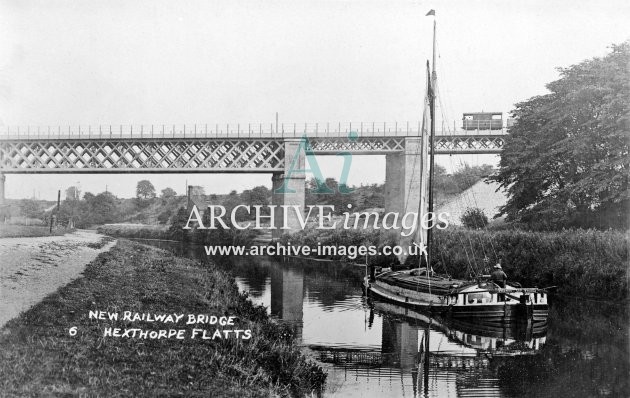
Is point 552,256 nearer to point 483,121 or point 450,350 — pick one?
point 450,350

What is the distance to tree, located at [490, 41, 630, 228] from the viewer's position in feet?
95.3

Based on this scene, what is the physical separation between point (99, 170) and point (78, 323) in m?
44.8

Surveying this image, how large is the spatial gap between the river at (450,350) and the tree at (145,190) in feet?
88.7

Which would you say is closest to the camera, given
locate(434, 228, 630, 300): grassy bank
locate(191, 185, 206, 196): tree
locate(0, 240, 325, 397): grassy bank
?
locate(0, 240, 325, 397): grassy bank

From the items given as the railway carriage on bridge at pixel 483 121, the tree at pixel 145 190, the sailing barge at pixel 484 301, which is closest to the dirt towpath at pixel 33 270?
the sailing barge at pixel 484 301

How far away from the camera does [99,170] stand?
2149 inches

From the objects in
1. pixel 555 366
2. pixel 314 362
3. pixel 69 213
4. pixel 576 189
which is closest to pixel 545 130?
pixel 576 189

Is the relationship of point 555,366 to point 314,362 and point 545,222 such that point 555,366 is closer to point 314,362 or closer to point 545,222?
point 314,362

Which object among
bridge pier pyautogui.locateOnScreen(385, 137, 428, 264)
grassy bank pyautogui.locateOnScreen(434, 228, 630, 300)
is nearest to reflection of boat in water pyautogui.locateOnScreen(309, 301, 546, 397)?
grassy bank pyautogui.locateOnScreen(434, 228, 630, 300)

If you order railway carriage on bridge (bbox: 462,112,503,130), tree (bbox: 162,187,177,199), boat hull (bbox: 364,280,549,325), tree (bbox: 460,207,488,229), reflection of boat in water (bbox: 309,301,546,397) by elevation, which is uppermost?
railway carriage on bridge (bbox: 462,112,503,130)

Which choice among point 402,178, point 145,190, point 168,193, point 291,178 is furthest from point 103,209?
point 402,178

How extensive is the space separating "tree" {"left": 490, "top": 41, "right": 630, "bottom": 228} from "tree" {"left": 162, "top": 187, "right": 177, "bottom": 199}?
96.4 ft

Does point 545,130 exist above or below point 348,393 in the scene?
above

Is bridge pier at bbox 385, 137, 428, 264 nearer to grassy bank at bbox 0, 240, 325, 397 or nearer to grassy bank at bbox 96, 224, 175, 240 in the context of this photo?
grassy bank at bbox 96, 224, 175, 240
